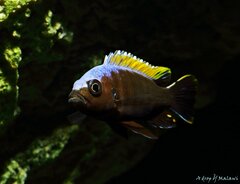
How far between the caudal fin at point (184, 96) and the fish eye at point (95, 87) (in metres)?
0.45

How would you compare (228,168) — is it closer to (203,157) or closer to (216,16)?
(203,157)

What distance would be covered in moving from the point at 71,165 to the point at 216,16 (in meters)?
2.22

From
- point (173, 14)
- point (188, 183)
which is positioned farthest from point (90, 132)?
point (188, 183)

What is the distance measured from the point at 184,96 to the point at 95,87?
0.54 metres

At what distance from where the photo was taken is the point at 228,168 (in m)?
6.09

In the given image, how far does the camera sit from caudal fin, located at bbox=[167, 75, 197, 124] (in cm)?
192

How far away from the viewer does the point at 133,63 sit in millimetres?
1876

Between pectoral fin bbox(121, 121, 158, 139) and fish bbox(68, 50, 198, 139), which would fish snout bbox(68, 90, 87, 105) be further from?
pectoral fin bbox(121, 121, 158, 139)

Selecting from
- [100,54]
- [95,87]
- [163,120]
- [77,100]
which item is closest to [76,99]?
[77,100]

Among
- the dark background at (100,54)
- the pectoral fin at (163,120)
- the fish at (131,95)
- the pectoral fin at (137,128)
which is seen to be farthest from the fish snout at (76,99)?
the dark background at (100,54)

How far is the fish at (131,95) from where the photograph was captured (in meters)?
1.66

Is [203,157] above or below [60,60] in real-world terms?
below

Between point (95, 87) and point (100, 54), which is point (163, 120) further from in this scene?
point (100, 54)

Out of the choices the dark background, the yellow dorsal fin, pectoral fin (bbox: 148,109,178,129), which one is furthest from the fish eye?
the dark background
